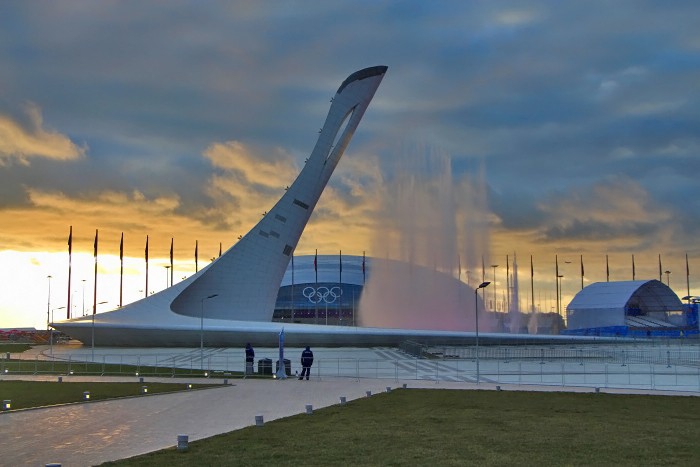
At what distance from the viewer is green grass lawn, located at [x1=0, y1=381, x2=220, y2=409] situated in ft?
71.6

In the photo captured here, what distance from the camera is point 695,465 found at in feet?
35.5

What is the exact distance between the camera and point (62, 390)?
25.0m

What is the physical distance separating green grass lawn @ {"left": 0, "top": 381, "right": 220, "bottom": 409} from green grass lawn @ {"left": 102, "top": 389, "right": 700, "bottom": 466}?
7789mm

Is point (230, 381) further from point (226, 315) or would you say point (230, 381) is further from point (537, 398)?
point (226, 315)

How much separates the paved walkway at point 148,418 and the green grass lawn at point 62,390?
1.18 metres

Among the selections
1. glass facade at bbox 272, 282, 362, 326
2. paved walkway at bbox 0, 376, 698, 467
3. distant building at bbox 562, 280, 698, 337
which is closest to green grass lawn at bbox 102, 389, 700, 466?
paved walkway at bbox 0, 376, 698, 467

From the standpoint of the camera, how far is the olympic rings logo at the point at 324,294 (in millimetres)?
113188

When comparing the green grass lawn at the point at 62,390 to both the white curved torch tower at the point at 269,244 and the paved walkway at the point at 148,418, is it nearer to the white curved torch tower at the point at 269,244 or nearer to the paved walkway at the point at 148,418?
the paved walkway at the point at 148,418

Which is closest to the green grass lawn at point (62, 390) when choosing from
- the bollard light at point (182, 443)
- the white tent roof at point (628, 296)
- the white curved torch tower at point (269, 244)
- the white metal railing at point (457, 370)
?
the white metal railing at point (457, 370)

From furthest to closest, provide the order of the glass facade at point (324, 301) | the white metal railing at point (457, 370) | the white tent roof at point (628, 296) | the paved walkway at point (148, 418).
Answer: the glass facade at point (324, 301), the white tent roof at point (628, 296), the white metal railing at point (457, 370), the paved walkway at point (148, 418)

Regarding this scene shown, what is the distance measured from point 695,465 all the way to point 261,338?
46242 mm

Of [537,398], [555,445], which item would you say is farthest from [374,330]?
[555,445]

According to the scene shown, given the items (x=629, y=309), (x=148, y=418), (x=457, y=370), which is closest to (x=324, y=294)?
(x=629, y=309)

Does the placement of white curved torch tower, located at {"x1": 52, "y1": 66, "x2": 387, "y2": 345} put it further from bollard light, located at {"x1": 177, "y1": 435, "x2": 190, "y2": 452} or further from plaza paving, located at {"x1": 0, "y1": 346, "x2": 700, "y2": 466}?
bollard light, located at {"x1": 177, "y1": 435, "x2": 190, "y2": 452}
